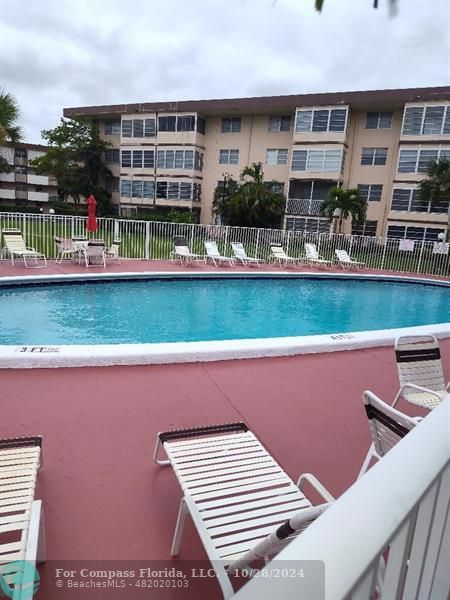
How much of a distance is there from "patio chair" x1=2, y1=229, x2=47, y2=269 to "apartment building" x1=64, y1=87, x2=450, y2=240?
21.0m

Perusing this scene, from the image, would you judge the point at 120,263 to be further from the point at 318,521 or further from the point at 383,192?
the point at 383,192

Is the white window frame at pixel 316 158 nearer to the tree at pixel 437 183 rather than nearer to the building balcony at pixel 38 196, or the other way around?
the tree at pixel 437 183

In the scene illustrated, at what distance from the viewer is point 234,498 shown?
211 cm

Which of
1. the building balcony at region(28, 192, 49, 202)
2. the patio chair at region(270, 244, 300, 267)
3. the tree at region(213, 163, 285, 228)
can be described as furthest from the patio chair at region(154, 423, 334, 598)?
the building balcony at region(28, 192, 49, 202)

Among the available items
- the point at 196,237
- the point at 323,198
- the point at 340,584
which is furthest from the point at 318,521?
the point at 323,198

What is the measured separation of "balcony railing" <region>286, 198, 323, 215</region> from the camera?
29.5 m

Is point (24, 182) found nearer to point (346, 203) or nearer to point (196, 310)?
point (346, 203)

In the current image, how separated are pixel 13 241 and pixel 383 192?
25311 millimetres

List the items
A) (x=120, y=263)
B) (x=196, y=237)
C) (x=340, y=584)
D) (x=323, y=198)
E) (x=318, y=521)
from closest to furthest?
(x=340, y=584), (x=318, y=521), (x=120, y=263), (x=196, y=237), (x=323, y=198)

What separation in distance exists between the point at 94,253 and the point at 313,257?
1009 cm

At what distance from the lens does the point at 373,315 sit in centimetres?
1170

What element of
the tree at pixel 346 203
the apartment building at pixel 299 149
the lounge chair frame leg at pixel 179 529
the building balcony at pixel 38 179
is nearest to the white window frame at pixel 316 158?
the apartment building at pixel 299 149

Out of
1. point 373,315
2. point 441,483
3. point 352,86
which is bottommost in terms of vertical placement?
point 373,315

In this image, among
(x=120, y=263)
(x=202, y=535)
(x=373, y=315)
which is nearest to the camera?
(x=202, y=535)
